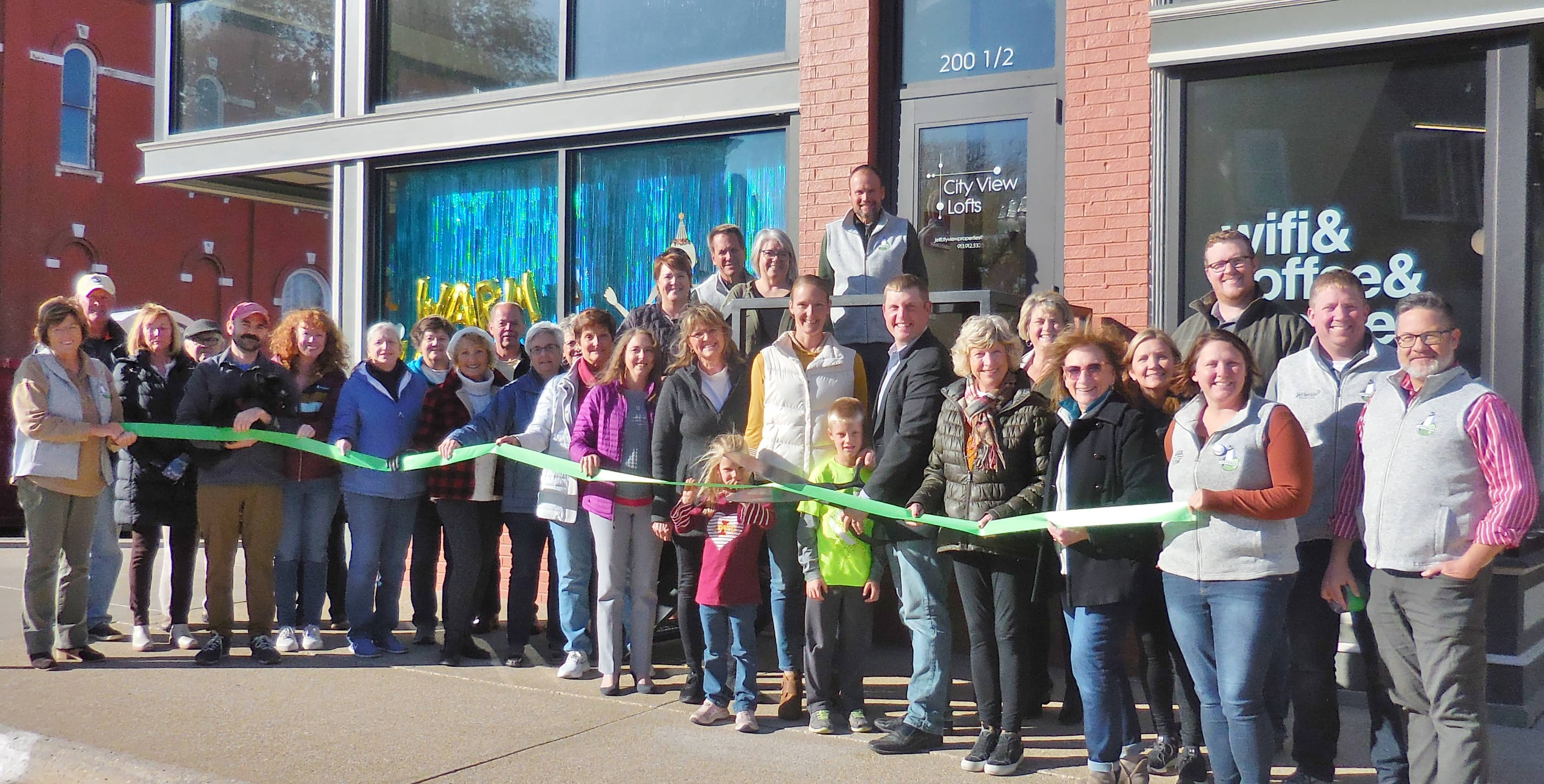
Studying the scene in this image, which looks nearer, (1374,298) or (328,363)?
(1374,298)

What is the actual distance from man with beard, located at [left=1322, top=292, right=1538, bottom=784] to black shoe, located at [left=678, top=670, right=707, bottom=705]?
3.12 metres

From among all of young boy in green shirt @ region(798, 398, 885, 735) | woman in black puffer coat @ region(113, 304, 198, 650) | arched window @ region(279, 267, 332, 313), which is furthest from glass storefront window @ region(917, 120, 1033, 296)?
arched window @ region(279, 267, 332, 313)


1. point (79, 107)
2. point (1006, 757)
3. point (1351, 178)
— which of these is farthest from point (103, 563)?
point (79, 107)

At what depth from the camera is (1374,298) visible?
6.38m

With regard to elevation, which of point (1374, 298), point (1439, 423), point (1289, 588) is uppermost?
point (1374, 298)

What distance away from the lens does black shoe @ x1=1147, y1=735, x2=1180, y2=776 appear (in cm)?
489

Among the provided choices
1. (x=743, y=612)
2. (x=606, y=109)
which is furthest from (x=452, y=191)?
(x=743, y=612)

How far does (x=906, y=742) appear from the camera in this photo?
202 inches

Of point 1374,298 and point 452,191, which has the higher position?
point 452,191

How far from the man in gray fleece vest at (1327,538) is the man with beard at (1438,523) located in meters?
0.32

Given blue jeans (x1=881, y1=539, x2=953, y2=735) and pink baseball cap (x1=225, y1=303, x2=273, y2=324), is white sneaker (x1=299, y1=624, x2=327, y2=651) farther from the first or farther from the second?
blue jeans (x1=881, y1=539, x2=953, y2=735)

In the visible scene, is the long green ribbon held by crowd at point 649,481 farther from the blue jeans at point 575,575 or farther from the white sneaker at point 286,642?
the white sneaker at point 286,642

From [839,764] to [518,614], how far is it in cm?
262

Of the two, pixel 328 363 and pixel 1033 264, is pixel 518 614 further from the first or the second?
pixel 1033 264
